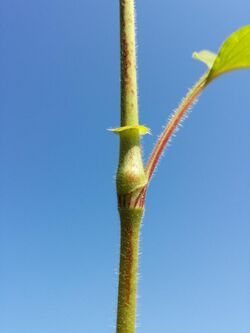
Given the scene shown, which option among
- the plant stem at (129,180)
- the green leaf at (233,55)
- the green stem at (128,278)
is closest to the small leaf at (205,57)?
the green leaf at (233,55)

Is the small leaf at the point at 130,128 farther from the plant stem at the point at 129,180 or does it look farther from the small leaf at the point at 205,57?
the small leaf at the point at 205,57

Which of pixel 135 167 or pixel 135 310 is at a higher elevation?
pixel 135 167

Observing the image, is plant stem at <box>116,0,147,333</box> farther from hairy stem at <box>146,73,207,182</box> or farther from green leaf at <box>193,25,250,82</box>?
green leaf at <box>193,25,250,82</box>

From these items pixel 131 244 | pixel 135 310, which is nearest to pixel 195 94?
pixel 131 244

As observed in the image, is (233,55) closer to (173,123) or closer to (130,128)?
(173,123)

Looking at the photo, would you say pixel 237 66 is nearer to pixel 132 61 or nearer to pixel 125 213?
pixel 132 61

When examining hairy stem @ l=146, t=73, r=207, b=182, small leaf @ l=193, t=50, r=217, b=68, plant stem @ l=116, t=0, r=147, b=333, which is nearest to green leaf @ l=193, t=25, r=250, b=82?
hairy stem @ l=146, t=73, r=207, b=182
